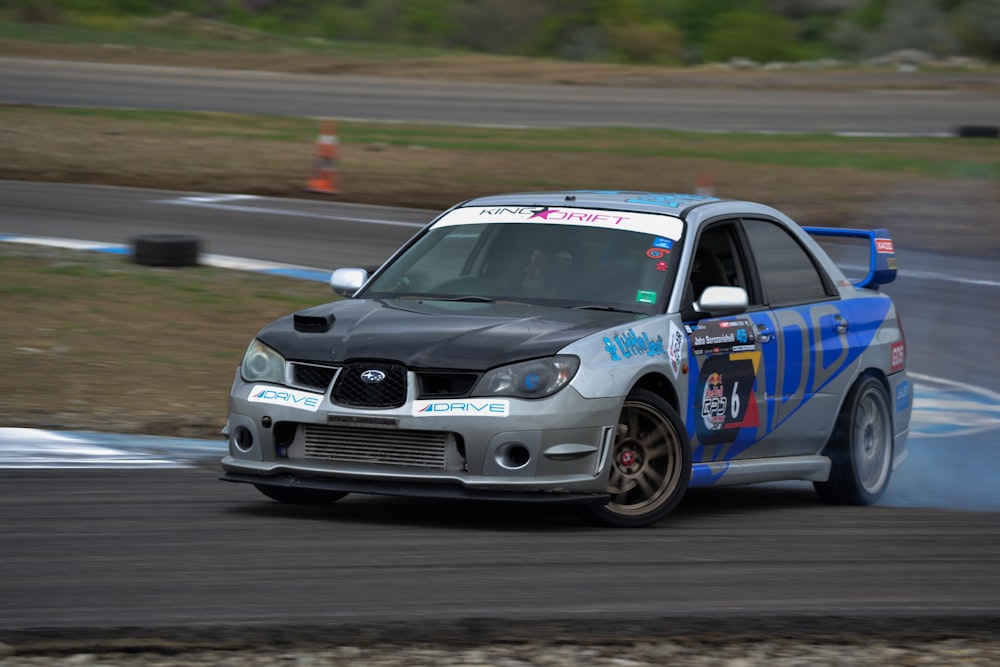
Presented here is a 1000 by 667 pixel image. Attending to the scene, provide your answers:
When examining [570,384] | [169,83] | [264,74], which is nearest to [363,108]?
[169,83]

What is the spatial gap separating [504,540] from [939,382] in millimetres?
6463

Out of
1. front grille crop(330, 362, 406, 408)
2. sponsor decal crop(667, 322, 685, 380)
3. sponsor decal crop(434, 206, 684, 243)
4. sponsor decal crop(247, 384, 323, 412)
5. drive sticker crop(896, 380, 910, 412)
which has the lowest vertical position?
drive sticker crop(896, 380, 910, 412)

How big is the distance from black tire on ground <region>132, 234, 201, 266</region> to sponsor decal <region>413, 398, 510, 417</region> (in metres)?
9.64

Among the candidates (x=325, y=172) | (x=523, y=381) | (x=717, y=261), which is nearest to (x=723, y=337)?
(x=717, y=261)

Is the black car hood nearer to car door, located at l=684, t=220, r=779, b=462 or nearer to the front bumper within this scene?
the front bumper

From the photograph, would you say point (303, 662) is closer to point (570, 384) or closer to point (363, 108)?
point (570, 384)

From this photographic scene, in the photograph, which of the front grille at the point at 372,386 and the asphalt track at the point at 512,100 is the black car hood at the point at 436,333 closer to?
the front grille at the point at 372,386

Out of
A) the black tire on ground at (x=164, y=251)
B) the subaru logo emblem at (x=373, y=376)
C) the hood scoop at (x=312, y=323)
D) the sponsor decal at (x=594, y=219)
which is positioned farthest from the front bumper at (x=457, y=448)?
the black tire on ground at (x=164, y=251)

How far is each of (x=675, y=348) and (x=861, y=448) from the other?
1.84 metres

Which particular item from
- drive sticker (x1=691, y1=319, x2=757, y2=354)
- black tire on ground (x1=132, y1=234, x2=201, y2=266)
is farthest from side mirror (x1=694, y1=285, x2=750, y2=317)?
black tire on ground (x1=132, y1=234, x2=201, y2=266)

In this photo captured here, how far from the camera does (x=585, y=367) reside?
6.31m

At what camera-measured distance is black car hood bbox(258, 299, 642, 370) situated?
6293 millimetres

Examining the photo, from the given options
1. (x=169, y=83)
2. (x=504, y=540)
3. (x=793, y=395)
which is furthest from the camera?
(x=169, y=83)

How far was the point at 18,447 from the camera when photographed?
8.44 metres
